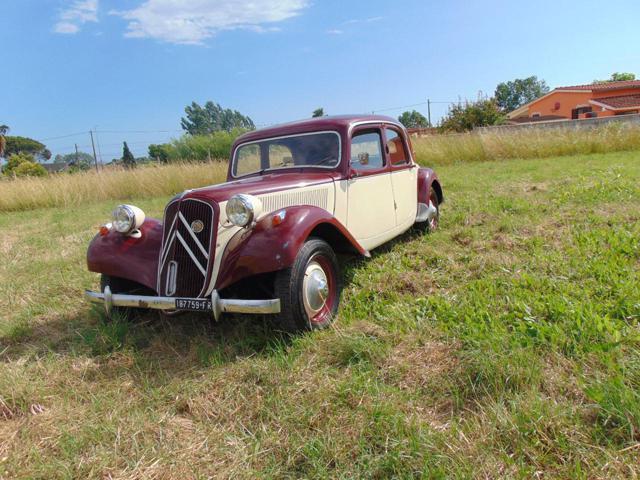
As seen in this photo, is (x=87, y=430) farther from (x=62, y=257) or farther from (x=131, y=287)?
(x=62, y=257)

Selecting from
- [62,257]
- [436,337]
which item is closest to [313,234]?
[436,337]

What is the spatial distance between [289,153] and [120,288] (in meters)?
1.78

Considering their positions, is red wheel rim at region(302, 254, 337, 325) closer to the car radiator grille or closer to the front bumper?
the front bumper

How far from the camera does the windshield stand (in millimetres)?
3701

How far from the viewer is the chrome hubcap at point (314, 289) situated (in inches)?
109

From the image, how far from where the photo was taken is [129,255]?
10.1 ft

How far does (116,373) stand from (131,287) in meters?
0.91

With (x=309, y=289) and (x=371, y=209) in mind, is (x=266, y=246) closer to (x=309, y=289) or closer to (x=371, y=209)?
(x=309, y=289)

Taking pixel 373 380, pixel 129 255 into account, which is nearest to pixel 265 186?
pixel 129 255

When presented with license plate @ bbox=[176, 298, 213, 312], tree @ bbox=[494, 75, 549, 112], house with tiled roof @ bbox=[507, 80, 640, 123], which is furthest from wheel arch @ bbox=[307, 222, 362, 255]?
tree @ bbox=[494, 75, 549, 112]

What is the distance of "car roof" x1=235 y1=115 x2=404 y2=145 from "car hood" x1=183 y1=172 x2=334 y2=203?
16.2 inches

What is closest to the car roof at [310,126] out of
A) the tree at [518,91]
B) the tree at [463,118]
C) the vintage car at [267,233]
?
the vintage car at [267,233]

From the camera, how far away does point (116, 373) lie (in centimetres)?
258

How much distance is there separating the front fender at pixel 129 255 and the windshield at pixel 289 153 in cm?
121
